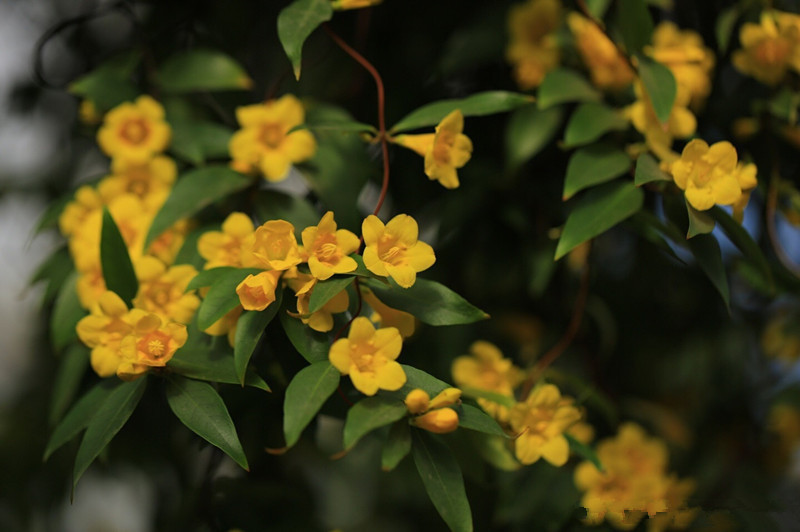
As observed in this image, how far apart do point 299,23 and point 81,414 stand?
0.41 m

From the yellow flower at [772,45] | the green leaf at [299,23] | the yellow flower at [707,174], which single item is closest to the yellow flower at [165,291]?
the green leaf at [299,23]

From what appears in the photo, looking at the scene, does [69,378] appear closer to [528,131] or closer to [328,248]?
[328,248]

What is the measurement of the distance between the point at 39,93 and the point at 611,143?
0.99 meters

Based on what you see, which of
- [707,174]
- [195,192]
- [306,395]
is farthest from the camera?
[195,192]

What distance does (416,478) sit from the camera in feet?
3.66

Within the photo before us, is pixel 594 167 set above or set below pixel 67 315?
above

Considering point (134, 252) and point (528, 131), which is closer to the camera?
point (134, 252)

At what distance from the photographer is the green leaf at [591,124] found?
730 millimetres

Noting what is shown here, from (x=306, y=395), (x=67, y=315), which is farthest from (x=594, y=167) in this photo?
(x=67, y=315)

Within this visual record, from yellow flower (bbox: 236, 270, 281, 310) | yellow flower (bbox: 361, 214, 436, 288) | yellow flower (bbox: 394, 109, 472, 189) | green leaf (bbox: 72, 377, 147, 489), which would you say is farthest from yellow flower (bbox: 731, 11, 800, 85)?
green leaf (bbox: 72, 377, 147, 489)

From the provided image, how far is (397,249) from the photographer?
0.57 m

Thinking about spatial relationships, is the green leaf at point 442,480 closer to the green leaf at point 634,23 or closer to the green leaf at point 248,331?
the green leaf at point 248,331

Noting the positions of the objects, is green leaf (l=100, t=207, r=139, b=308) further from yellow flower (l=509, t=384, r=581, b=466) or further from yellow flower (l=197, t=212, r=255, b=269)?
yellow flower (l=509, t=384, r=581, b=466)

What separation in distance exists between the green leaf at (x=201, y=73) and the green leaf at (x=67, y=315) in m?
0.26
